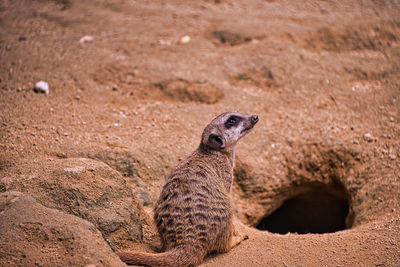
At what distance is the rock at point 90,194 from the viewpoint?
105 inches

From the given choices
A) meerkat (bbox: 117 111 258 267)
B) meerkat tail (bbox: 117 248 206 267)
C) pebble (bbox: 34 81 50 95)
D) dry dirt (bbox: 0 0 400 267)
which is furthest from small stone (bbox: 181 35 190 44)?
meerkat tail (bbox: 117 248 206 267)

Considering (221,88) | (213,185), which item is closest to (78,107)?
(221,88)

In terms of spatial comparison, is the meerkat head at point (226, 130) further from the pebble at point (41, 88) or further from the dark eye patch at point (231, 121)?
the pebble at point (41, 88)

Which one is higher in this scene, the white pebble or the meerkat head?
the meerkat head

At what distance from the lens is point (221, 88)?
15.6 ft

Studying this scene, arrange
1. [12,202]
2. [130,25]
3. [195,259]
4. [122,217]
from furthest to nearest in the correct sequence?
[130,25], [122,217], [195,259], [12,202]

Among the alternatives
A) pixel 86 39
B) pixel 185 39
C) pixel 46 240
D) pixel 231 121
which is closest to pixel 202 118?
pixel 231 121

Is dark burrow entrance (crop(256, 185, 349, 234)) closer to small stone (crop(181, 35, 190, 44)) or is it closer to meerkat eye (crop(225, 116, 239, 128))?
meerkat eye (crop(225, 116, 239, 128))

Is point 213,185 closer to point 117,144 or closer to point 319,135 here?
point 117,144

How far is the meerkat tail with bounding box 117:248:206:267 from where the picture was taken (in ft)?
7.87

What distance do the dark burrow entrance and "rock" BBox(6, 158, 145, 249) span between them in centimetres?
230

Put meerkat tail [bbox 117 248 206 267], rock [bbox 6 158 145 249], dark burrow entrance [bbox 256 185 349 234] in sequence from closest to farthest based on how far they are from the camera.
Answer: meerkat tail [bbox 117 248 206 267]
rock [bbox 6 158 145 249]
dark burrow entrance [bbox 256 185 349 234]

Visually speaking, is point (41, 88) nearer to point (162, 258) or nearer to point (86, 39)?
point (86, 39)

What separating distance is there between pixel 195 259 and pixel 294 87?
2.97 meters
